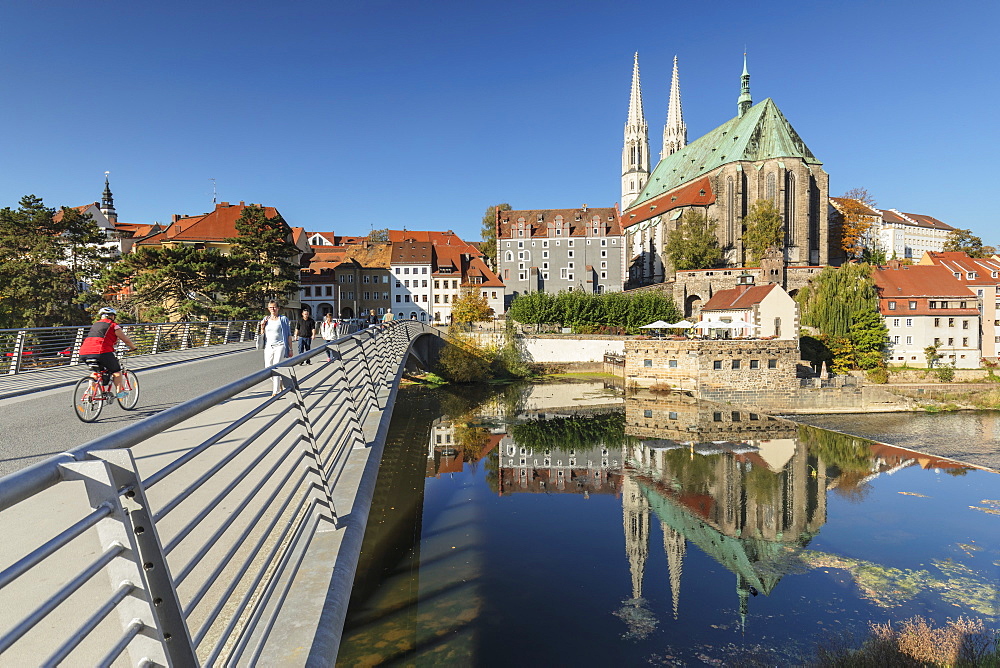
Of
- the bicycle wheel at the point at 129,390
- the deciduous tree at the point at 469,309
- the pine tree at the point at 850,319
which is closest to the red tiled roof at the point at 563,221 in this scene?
the deciduous tree at the point at 469,309

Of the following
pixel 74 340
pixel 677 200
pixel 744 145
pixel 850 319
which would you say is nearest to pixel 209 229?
pixel 74 340

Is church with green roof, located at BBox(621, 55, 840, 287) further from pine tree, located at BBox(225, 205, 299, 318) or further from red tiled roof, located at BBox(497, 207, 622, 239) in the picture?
pine tree, located at BBox(225, 205, 299, 318)

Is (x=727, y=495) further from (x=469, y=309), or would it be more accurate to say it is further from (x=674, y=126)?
(x=674, y=126)

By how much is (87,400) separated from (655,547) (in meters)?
13.8

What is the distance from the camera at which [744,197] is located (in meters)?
72.4

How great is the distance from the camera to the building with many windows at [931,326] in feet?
158

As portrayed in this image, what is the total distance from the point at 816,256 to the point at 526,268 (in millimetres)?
33774

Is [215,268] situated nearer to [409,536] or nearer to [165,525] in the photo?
[409,536]

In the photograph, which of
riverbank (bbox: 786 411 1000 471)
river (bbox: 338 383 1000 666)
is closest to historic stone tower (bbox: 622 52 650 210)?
riverbank (bbox: 786 411 1000 471)

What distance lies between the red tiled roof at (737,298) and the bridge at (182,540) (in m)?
44.3

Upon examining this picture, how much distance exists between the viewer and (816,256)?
7069cm

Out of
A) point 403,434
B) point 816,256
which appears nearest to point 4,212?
point 403,434

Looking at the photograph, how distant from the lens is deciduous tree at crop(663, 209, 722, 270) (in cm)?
6588

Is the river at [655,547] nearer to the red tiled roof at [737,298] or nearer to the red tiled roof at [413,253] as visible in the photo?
the red tiled roof at [737,298]
